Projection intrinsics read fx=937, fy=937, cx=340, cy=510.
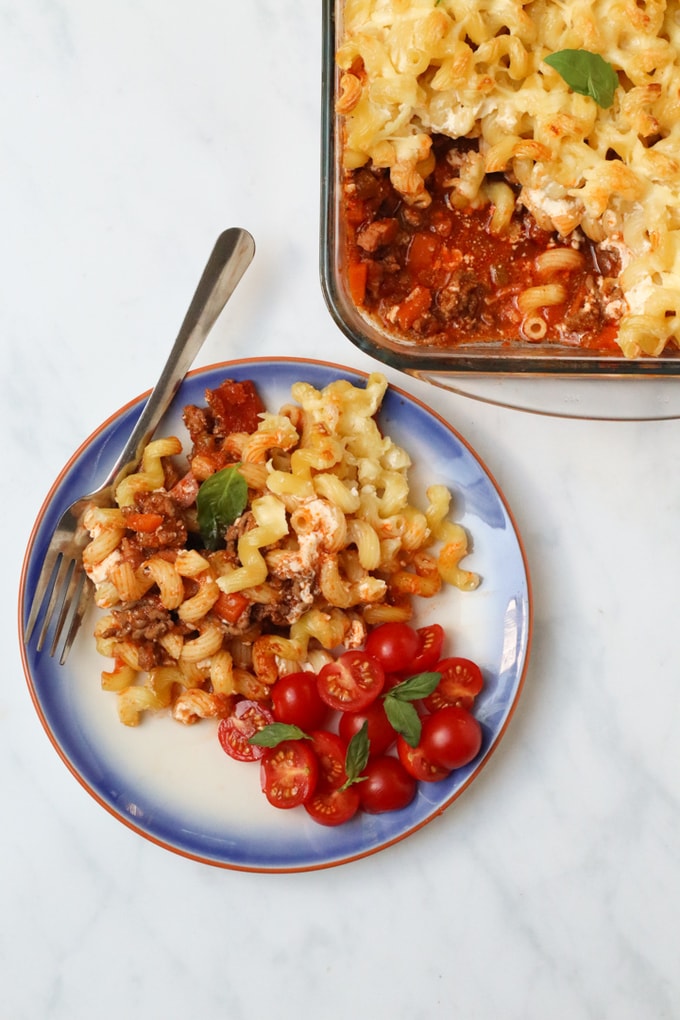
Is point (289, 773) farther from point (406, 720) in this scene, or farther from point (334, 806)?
point (406, 720)

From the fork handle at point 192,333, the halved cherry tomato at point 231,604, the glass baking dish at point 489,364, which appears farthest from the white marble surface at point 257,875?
the halved cherry tomato at point 231,604

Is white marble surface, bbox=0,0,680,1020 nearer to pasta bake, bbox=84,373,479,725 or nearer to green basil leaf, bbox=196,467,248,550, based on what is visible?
pasta bake, bbox=84,373,479,725

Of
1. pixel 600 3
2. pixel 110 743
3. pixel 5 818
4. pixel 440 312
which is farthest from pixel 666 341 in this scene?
pixel 5 818

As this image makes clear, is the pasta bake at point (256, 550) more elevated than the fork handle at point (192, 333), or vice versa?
the fork handle at point (192, 333)

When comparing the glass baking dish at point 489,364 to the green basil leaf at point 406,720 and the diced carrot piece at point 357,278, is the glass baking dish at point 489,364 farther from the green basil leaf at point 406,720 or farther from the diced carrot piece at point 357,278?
the green basil leaf at point 406,720

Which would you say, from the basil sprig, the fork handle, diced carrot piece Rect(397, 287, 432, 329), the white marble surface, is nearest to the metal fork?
the fork handle

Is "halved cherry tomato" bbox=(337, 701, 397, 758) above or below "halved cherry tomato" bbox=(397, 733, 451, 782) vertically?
above
